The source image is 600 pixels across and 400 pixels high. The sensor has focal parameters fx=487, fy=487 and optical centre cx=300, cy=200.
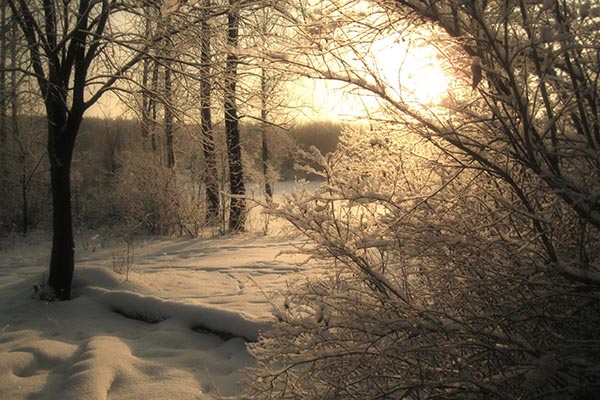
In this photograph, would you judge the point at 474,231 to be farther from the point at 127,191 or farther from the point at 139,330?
the point at 127,191

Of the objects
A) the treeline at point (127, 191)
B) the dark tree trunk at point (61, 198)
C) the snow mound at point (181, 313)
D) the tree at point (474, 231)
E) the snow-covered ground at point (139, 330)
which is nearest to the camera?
the tree at point (474, 231)

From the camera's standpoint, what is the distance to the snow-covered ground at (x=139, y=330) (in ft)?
11.3

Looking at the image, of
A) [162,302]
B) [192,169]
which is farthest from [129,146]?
[162,302]

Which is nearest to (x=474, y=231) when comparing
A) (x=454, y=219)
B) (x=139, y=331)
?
(x=454, y=219)

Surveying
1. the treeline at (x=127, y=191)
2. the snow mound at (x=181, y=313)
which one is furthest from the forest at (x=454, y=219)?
the treeline at (x=127, y=191)

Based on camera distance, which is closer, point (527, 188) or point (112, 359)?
point (527, 188)

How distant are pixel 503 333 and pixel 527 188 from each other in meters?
0.65

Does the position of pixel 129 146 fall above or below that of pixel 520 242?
above

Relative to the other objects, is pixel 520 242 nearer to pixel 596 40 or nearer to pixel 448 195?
pixel 448 195

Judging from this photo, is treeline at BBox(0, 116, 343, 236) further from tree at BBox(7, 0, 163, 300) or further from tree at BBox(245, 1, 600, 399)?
tree at BBox(245, 1, 600, 399)

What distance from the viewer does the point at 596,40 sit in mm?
1938

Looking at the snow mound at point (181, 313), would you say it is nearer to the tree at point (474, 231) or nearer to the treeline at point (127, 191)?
the tree at point (474, 231)

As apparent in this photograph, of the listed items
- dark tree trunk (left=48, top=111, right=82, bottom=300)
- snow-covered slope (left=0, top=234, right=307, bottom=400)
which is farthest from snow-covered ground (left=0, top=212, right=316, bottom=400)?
dark tree trunk (left=48, top=111, right=82, bottom=300)

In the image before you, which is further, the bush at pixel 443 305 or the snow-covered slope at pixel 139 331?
the snow-covered slope at pixel 139 331
